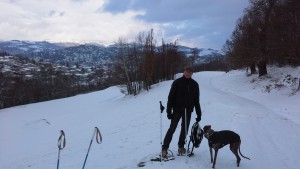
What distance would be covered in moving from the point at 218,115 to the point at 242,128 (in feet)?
10.3

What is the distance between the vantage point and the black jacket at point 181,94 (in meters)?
7.92

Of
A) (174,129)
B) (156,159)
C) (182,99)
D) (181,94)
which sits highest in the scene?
(181,94)

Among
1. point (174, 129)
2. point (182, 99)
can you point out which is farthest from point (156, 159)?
point (182, 99)

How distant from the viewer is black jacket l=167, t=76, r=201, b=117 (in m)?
7.92

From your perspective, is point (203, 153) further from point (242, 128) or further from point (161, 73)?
point (161, 73)

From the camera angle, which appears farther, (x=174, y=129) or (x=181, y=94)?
(x=174, y=129)

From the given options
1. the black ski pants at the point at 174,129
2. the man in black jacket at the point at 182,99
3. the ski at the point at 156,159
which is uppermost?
the man in black jacket at the point at 182,99

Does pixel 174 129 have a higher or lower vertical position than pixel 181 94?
lower

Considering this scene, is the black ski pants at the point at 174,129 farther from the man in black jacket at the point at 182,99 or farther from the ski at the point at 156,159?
the ski at the point at 156,159

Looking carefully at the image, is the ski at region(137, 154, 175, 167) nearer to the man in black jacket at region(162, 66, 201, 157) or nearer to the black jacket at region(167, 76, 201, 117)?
the man in black jacket at region(162, 66, 201, 157)

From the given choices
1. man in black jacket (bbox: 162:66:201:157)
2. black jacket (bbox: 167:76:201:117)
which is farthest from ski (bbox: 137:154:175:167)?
black jacket (bbox: 167:76:201:117)

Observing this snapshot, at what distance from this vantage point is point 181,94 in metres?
7.93

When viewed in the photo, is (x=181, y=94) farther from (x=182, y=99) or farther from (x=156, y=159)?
(x=156, y=159)

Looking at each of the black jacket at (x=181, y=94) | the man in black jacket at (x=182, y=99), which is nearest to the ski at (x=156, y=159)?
the man in black jacket at (x=182, y=99)
